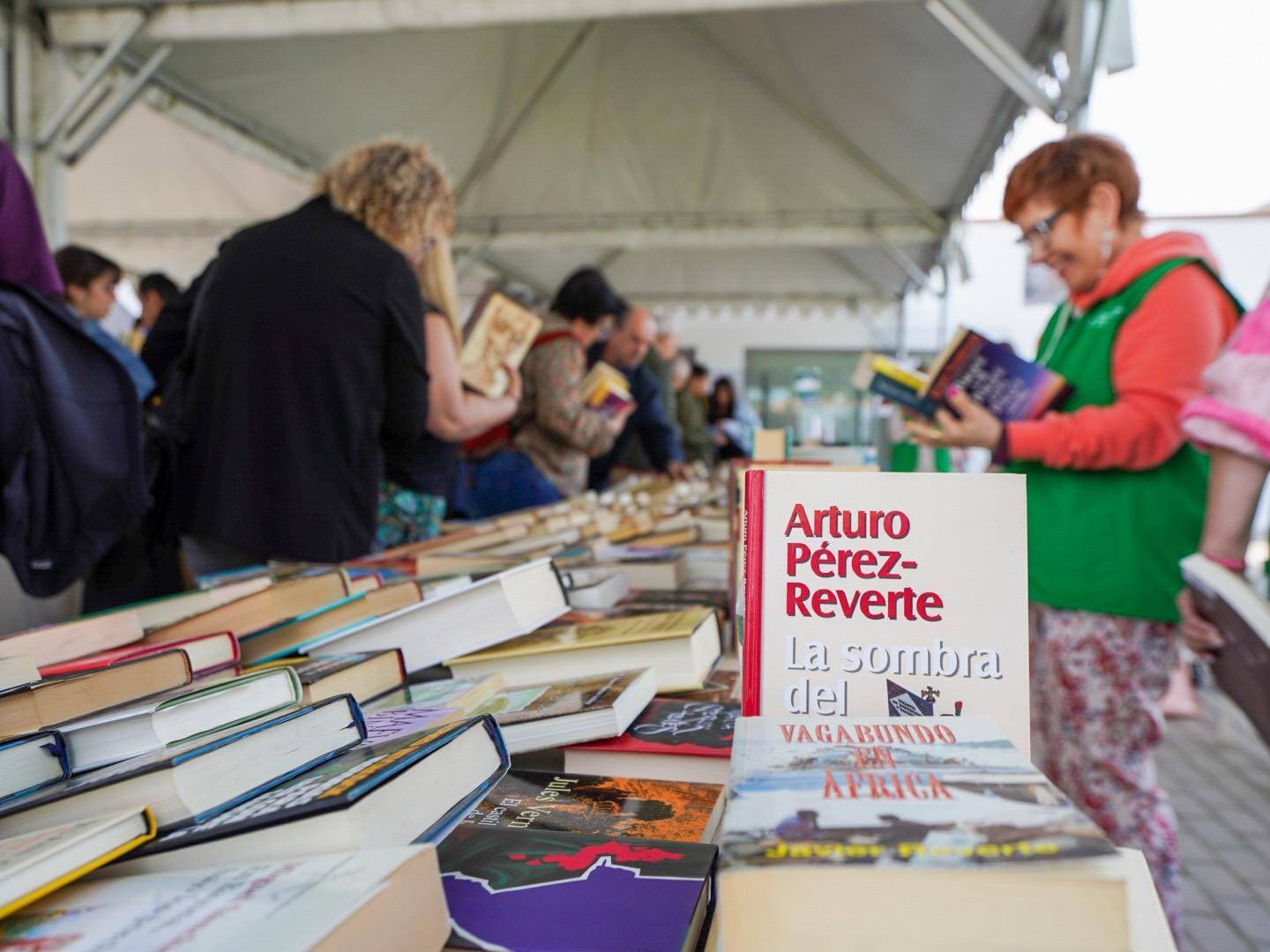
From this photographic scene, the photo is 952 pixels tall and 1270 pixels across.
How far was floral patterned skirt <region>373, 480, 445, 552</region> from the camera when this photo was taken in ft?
5.82

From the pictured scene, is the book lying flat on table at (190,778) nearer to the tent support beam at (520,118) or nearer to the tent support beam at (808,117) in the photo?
the tent support beam at (520,118)

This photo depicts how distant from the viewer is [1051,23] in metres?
3.21

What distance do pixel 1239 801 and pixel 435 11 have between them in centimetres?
358

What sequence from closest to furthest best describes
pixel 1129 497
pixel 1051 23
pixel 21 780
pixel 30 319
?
1. pixel 21 780
2. pixel 30 319
3. pixel 1129 497
4. pixel 1051 23

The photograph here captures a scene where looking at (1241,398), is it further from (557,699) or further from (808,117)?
(808,117)

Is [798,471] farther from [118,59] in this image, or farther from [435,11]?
[118,59]

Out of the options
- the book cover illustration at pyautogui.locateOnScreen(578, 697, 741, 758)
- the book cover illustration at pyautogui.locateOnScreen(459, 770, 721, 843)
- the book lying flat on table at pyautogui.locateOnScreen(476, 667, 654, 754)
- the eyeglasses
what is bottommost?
the book cover illustration at pyautogui.locateOnScreen(459, 770, 721, 843)

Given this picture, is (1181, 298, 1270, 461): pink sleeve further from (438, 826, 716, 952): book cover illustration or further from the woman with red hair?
(438, 826, 716, 952): book cover illustration

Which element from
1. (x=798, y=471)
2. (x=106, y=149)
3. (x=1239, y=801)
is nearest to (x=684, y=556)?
(x=798, y=471)

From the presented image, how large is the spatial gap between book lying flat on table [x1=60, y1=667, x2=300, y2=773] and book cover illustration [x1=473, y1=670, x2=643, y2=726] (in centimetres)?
15

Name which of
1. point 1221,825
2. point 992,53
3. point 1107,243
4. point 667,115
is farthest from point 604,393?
point 667,115

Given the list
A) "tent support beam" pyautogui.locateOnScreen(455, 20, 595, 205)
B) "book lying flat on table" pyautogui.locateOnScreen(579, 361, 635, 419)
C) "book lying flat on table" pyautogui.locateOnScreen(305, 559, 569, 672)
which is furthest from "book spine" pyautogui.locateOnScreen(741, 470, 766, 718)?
"tent support beam" pyautogui.locateOnScreen(455, 20, 595, 205)

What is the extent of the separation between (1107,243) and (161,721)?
59.1 inches

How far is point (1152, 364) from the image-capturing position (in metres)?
1.32
